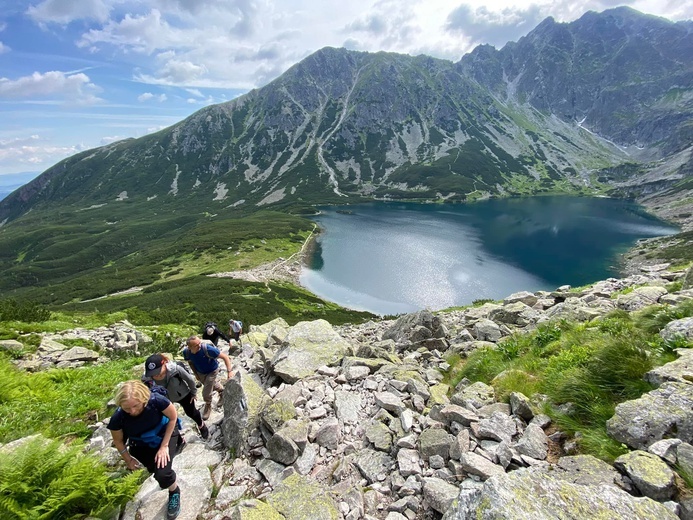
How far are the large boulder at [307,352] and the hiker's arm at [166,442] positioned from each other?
4.89m

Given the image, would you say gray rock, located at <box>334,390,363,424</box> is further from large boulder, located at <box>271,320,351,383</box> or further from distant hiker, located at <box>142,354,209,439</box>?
distant hiker, located at <box>142,354,209,439</box>

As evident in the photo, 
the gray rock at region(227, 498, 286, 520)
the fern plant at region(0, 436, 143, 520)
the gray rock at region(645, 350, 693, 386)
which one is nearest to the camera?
the fern plant at region(0, 436, 143, 520)

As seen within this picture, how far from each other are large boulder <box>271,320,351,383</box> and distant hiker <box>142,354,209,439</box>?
3170 mm

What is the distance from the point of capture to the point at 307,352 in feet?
41.4

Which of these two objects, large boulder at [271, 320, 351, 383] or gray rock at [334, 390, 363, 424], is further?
large boulder at [271, 320, 351, 383]

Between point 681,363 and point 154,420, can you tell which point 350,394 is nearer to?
point 154,420

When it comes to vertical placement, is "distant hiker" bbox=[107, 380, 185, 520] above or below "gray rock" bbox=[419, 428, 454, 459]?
above

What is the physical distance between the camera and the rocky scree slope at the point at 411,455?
4.06 m

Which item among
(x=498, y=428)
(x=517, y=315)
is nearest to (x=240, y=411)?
(x=498, y=428)

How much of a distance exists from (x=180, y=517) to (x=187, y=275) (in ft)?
302

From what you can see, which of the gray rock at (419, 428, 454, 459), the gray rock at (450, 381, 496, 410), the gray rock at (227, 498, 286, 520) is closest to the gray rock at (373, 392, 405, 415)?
the gray rock at (450, 381, 496, 410)

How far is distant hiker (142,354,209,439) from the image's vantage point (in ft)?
27.0

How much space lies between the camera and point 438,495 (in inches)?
211

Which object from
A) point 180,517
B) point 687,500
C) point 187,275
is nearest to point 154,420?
point 180,517
